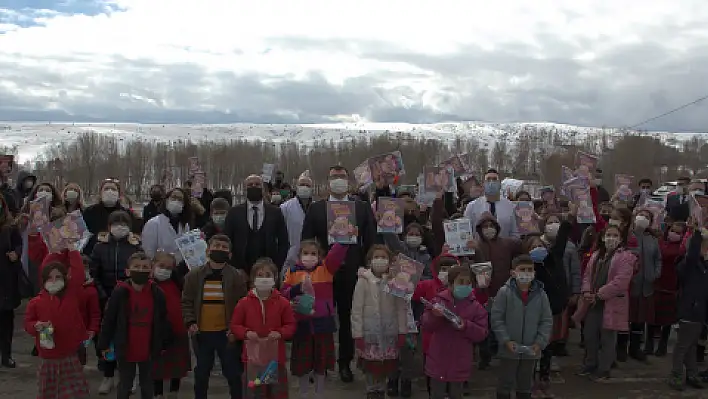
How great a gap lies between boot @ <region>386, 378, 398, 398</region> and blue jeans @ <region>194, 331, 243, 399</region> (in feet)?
5.35

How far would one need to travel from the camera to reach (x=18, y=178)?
9711 mm

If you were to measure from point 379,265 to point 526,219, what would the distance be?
2.45 meters

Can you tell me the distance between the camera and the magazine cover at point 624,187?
10.4m

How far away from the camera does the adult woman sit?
6.46 metres

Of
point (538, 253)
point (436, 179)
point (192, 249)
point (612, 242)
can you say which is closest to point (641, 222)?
point (612, 242)

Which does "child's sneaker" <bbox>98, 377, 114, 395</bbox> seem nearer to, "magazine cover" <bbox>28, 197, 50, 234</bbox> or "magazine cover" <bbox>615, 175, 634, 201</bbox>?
"magazine cover" <bbox>28, 197, 50, 234</bbox>

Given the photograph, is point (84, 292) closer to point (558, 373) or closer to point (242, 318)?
point (242, 318)

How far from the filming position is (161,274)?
18.0ft

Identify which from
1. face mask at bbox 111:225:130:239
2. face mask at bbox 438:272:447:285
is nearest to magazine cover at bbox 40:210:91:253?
face mask at bbox 111:225:130:239

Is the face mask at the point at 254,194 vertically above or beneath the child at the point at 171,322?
above

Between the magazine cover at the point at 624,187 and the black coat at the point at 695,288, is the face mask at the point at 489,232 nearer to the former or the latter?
the black coat at the point at 695,288

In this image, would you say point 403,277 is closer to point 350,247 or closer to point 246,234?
point 350,247

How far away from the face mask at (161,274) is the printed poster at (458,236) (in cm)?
293

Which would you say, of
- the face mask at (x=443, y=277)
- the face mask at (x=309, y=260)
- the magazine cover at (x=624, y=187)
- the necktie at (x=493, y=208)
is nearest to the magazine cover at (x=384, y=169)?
the necktie at (x=493, y=208)
